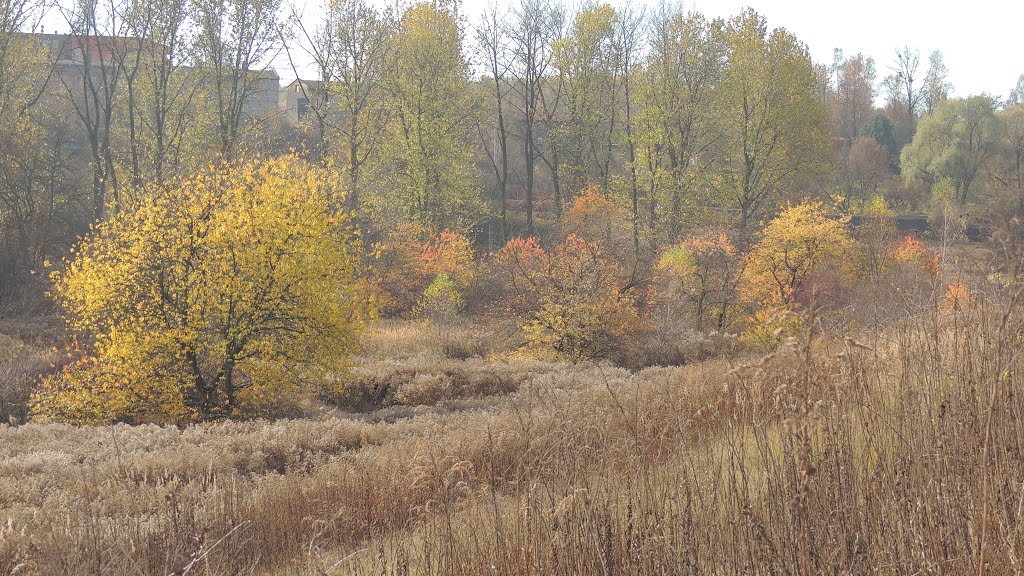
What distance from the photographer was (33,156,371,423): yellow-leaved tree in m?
11.5

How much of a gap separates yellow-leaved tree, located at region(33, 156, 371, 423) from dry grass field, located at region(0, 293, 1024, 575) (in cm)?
121

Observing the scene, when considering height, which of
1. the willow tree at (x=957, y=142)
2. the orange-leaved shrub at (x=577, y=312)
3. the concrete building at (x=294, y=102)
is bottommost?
the orange-leaved shrub at (x=577, y=312)

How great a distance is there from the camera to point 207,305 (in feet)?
39.3

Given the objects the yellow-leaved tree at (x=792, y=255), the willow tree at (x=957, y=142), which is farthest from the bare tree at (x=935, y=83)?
the yellow-leaved tree at (x=792, y=255)

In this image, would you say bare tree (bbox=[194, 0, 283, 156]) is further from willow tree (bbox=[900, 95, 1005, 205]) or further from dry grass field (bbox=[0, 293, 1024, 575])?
willow tree (bbox=[900, 95, 1005, 205])

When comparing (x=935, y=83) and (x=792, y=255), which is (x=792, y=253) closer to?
(x=792, y=255)

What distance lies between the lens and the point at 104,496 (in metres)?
6.78

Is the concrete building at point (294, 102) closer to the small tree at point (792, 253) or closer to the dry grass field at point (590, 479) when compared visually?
the small tree at point (792, 253)

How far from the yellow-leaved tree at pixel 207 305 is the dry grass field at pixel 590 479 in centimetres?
121

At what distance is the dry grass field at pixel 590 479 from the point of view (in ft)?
8.99

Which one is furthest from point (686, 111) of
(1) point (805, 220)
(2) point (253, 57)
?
(2) point (253, 57)

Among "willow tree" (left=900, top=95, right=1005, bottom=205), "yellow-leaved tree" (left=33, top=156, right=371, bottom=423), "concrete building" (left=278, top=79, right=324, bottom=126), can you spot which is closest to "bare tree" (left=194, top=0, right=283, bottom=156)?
"concrete building" (left=278, top=79, right=324, bottom=126)

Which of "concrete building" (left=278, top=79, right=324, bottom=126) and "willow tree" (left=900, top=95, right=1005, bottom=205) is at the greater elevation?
"concrete building" (left=278, top=79, right=324, bottom=126)

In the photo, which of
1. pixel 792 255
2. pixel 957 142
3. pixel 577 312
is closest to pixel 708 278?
pixel 792 255
